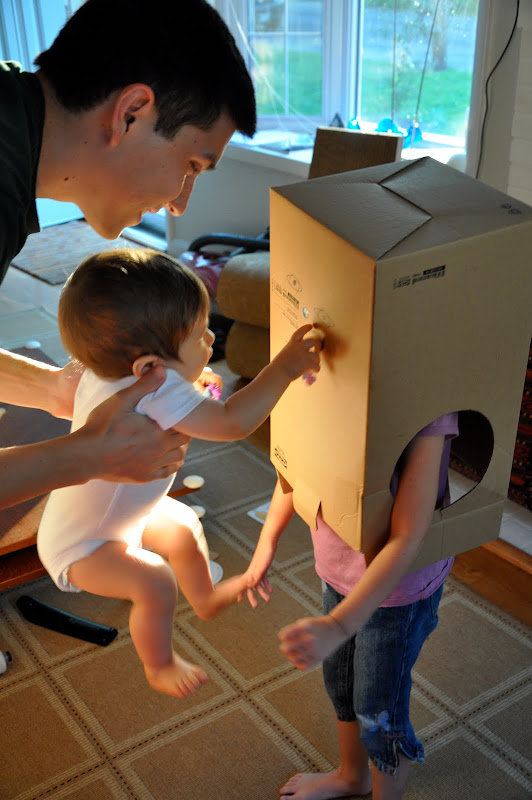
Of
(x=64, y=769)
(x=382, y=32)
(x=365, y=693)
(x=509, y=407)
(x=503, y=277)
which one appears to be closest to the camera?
(x=503, y=277)

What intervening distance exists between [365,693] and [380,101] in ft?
9.58

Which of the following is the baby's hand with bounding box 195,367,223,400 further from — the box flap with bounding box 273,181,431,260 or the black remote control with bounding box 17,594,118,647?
the black remote control with bounding box 17,594,118,647

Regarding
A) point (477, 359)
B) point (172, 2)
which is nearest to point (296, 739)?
point (477, 359)

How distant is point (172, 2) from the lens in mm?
1079

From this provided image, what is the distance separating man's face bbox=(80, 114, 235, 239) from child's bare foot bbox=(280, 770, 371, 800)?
1.09 metres

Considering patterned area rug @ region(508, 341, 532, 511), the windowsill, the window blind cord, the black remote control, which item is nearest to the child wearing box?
the black remote control

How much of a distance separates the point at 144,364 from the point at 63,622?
3.69ft

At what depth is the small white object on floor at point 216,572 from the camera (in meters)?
2.15

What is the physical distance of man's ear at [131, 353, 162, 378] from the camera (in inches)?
44.4

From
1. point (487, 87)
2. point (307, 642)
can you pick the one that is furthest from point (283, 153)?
point (307, 642)

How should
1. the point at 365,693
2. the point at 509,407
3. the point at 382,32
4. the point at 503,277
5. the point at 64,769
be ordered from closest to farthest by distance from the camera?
the point at 503,277 < the point at 509,407 < the point at 365,693 < the point at 64,769 < the point at 382,32

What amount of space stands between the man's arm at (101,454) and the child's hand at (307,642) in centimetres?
31

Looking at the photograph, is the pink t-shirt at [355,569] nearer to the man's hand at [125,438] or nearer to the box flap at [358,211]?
the man's hand at [125,438]

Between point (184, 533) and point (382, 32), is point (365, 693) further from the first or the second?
point (382, 32)
